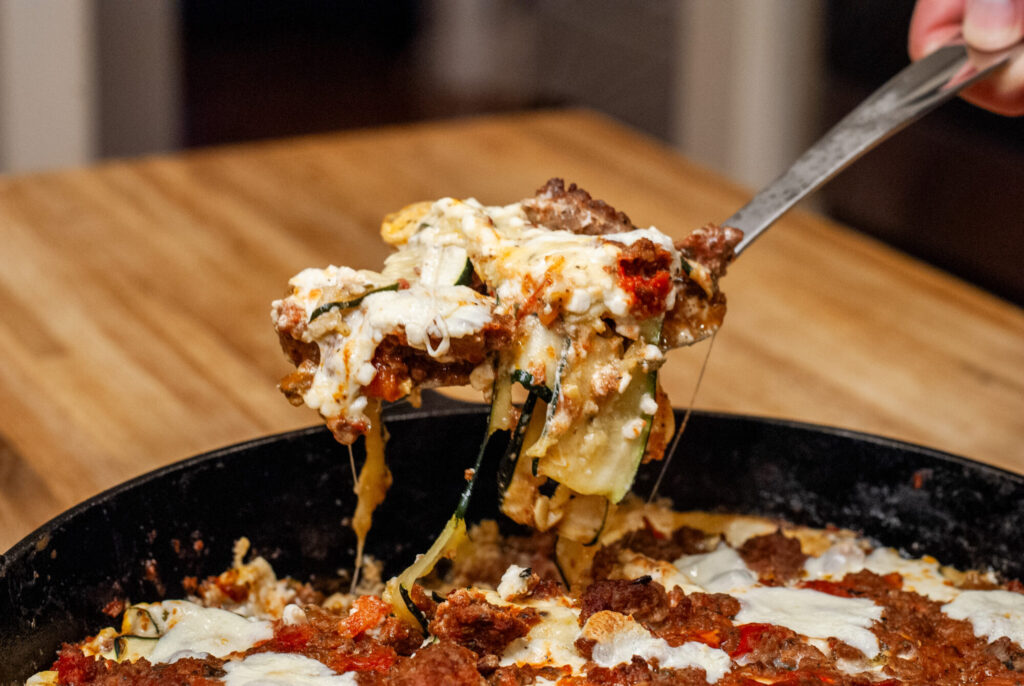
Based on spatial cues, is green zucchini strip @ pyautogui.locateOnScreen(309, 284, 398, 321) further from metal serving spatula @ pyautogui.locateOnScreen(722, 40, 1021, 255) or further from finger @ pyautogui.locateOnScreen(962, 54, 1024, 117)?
finger @ pyautogui.locateOnScreen(962, 54, 1024, 117)

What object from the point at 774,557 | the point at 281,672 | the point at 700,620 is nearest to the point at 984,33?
the point at 774,557

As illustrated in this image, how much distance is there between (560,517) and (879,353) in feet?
3.59

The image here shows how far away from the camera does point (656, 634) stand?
138cm

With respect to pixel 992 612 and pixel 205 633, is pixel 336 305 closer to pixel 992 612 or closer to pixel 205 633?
pixel 205 633

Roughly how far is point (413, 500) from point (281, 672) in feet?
1.23

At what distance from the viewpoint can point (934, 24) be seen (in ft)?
5.84

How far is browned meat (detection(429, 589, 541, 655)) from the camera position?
1299 mm

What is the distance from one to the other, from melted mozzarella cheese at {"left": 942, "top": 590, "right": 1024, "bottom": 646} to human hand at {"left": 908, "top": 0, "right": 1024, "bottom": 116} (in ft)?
2.31

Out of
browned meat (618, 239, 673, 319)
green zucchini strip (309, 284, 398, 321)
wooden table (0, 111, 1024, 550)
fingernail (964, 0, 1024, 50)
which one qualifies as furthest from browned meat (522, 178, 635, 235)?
wooden table (0, 111, 1024, 550)

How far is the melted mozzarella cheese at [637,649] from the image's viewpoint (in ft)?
4.35

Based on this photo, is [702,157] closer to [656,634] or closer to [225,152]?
[225,152]

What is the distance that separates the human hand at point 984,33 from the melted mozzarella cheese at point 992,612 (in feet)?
2.31

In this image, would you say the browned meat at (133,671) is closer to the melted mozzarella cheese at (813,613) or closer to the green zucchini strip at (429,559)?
the green zucchini strip at (429,559)

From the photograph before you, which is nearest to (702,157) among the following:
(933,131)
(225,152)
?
(933,131)
